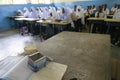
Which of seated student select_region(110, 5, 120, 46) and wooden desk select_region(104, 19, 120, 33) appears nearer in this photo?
wooden desk select_region(104, 19, 120, 33)

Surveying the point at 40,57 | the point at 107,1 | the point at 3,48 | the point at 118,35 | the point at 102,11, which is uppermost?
the point at 107,1

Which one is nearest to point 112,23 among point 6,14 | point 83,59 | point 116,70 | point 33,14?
point 116,70

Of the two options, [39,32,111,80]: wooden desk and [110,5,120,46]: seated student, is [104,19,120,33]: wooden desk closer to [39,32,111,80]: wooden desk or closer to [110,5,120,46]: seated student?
[110,5,120,46]: seated student

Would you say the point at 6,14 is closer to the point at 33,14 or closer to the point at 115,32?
the point at 33,14

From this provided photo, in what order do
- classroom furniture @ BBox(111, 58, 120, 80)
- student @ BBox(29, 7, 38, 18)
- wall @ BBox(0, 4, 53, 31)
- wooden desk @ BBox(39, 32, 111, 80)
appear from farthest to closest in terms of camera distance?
1. wall @ BBox(0, 4, 53, 31)
2. student @ BBox(29, 7, 38, 18)
3. classroom furniture @ BBox(111, 58, 120, 80)
4. wooden desk @ BBox(39, 32, 111, 80)

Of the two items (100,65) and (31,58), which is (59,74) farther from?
(100,65)

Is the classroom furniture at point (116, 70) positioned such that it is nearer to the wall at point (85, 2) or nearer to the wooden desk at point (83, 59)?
the wooden desk at point (83, 59)

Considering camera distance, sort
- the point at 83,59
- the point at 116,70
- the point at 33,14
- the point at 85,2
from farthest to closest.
A: the point at 85,2 < the point at 33,14 < the point at 116,70 < the point at 83,59

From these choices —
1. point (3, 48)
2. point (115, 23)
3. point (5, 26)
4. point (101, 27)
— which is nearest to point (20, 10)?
point (5, 26)

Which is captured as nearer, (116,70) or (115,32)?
(116,70)

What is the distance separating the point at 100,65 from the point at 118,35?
4.17 meters

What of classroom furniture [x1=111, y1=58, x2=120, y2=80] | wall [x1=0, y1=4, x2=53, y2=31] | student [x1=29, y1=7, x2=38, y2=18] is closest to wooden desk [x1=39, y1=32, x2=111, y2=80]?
classroom furniture [x1=111, y1=58, x2=120, y2=80]

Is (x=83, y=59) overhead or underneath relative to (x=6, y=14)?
underneath

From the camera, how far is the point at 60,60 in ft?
4.53
